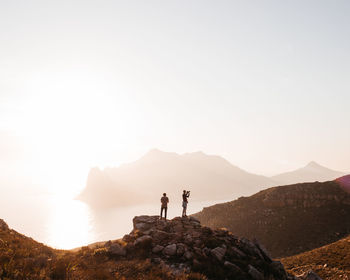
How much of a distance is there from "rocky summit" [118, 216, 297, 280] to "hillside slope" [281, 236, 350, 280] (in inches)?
346

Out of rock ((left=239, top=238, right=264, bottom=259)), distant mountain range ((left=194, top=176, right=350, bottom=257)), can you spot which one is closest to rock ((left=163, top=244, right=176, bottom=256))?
rock ((left=239, top=238, right=264, bottom=259))

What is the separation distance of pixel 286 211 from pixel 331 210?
10.1 m

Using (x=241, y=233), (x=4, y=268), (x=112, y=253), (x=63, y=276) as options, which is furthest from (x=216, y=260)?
(x=241, y=233)

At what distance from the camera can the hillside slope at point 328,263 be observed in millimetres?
19750

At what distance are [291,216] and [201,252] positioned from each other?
47890 millimetres

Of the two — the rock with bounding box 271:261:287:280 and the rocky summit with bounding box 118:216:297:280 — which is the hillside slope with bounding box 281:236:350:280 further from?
the rocky summit with bounding box 118:216:297:280

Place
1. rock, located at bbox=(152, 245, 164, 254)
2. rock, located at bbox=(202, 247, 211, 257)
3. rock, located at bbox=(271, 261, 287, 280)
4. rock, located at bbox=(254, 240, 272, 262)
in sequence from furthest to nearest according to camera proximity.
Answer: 1. rock, located at bbox=(254, 240, 272, 262)
2. rock, located at bbox=(271, 261, 287, 280)
3. rock, located at bbox=(152, 245, 164, 254)
4. rock, located at bbox=(202, 247, 211, 257)

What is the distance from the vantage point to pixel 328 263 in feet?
73.4

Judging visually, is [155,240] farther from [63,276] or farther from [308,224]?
[308,224]

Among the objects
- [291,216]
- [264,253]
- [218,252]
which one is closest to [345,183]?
[291,216]

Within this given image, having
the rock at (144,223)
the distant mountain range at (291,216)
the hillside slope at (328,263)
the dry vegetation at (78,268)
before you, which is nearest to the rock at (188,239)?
the dry vegetation at (78,268)

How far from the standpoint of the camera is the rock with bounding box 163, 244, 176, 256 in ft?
45.3

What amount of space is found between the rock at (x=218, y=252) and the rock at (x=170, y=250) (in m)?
2.75

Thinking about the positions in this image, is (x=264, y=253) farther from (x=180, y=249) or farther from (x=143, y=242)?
(x=143, y=242)
